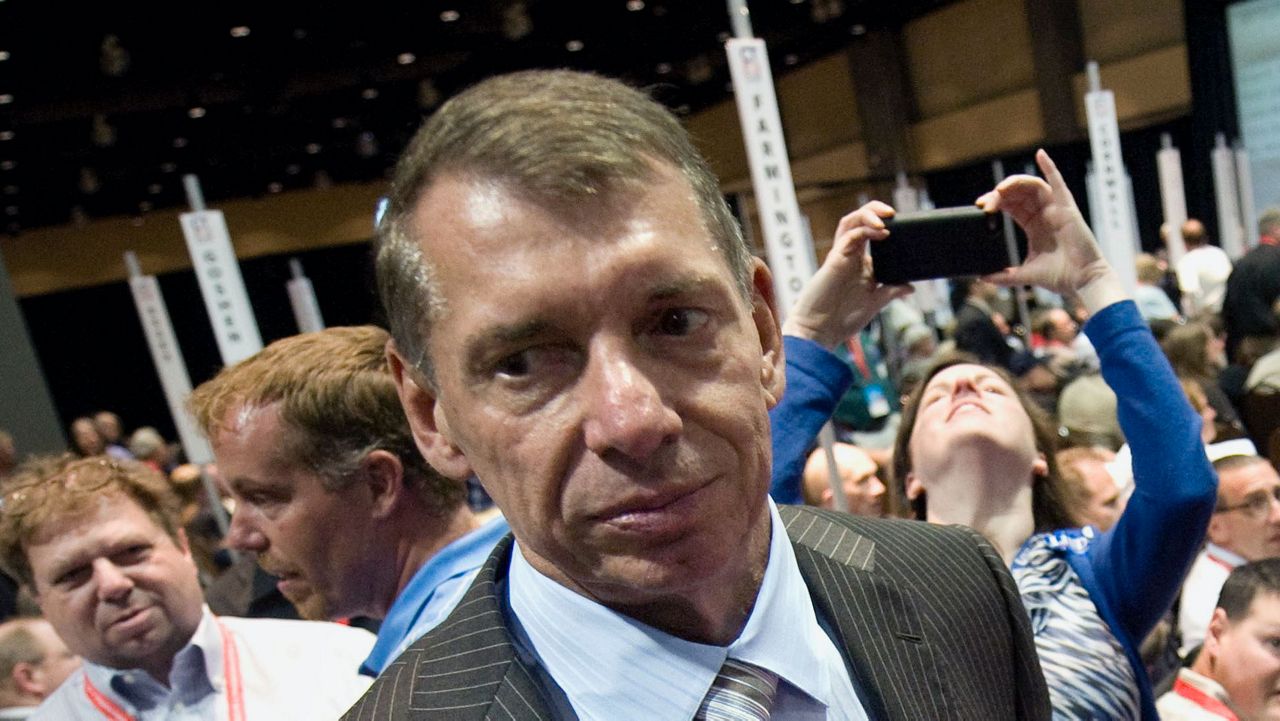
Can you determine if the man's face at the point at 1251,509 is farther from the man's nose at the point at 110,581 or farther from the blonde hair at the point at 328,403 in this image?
the man's nose at the point at 110,581

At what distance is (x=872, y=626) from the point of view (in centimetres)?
Answer: 94

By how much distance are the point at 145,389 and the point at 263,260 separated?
3.24 m

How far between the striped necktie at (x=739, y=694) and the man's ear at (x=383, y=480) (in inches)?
37.9

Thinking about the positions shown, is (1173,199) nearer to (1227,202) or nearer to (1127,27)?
(1227,202)

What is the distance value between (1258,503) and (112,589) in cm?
258

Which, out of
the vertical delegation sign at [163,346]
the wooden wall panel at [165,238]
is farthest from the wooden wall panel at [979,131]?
the vertical delegation sign at [163,346]

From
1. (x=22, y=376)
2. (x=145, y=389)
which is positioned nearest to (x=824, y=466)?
(x=22, y=376)

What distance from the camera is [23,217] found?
655 inches

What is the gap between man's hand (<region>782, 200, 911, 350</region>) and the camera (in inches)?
62.2

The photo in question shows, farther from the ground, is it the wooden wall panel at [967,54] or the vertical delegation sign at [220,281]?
the wooden wall panel at [967,54]

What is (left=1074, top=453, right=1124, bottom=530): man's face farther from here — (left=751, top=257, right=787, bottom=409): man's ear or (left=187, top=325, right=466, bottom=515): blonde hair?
(left=751, top=257, right=787, bottom=409): man's ear

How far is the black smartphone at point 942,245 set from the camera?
153cm

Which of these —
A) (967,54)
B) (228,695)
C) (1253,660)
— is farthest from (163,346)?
(967,54)

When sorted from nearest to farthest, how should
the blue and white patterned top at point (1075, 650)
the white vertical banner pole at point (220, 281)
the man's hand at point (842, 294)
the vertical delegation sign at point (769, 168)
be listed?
the blue and white patterned top at point (1075, 650), the man's hand at point (842, 294), the vertical delegation sign at point (769, 168), the white vertical banner pole at point (220, 281)
